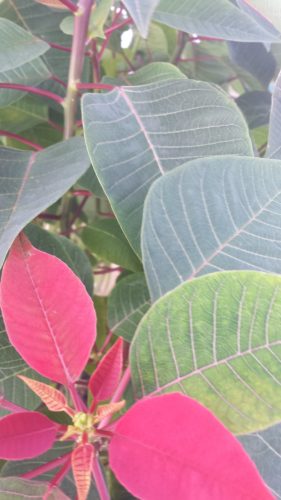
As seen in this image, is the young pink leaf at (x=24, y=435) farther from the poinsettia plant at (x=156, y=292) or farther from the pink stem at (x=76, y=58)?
the pink stem at (x=76, y=58)

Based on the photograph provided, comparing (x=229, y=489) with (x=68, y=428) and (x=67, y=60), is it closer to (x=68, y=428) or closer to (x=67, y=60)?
(x=68, y=428)

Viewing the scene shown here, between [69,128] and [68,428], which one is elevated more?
[69,128]

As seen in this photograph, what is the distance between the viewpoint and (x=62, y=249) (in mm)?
570

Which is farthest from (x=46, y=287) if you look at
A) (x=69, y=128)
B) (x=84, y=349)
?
(x=69, y=128)

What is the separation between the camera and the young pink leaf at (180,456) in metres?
0.28

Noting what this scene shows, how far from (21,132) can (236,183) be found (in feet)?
1.76

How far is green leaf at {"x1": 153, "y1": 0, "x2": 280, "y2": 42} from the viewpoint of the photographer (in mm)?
532

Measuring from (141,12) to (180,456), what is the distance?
0.30m

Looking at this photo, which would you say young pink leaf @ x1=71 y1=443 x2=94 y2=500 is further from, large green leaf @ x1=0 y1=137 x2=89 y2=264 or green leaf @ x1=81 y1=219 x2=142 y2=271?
green leaf @ x1=81 y1=219 x2=142 y2=271

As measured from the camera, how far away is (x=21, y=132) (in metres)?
0.87

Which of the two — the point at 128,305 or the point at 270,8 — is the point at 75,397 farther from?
the point at 270,8

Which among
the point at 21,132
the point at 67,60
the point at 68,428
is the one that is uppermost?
the point at 67,60

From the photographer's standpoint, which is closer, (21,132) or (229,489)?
(229,489)

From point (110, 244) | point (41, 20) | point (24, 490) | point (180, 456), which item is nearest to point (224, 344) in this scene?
point (180, 456)
